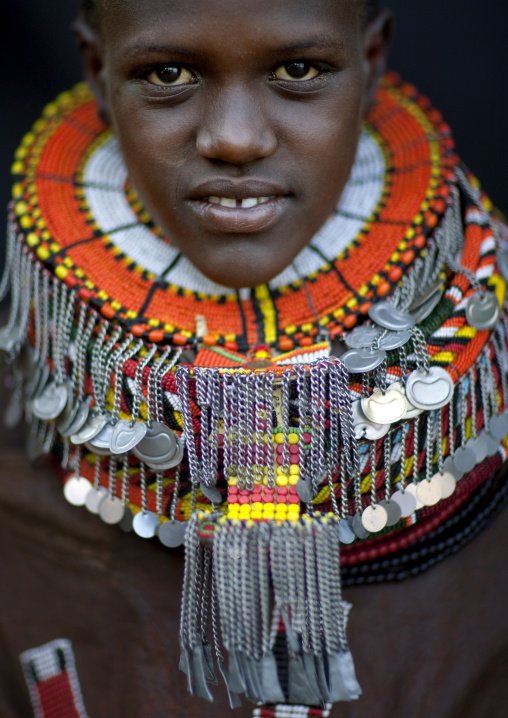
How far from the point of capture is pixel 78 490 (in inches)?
47.9

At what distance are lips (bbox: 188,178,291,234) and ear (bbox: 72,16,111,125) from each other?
307mm

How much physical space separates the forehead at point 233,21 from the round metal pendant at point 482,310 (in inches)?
15.6

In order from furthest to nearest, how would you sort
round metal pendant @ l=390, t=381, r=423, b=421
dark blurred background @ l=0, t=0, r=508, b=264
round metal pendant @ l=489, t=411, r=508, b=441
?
1. dark blurred background @ l=0, t=0, r=508, b=264
2. round metal pendant @ l=489, t=411, r=508, b=441
3. round metal pendant @ l=390, t=381, r=423, b=421

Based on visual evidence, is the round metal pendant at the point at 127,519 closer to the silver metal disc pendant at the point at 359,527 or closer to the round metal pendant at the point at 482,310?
the silver metal disc pendant at the point at 359,527

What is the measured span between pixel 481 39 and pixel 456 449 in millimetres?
1263

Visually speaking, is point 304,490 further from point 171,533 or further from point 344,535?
point 171,533

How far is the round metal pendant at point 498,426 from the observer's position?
46.1 inches

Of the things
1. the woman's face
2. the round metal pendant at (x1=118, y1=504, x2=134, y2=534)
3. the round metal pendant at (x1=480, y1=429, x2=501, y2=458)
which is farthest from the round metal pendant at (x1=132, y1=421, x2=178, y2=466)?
the round metal pendant at (x1=480, y1=429, x2=501, y2=458)

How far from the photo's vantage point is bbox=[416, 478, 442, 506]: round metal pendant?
1.10 metres

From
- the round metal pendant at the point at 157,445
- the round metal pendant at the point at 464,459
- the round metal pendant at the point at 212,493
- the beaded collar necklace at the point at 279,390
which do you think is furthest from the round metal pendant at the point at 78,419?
the round metal pendant at the point at 464,459

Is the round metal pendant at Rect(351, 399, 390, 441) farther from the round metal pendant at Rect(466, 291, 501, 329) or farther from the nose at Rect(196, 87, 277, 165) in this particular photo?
the nose at Rect(196, 87, 277, 165)

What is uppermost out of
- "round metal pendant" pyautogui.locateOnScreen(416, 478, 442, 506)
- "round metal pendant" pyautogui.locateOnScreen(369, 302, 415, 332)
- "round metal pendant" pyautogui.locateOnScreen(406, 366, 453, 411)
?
"round metal pendant" pyautogui.locateOnScreen(369, 302, 415, 332)

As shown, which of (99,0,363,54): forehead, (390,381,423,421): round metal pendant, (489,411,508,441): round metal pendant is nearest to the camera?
(99,0,363,54): forehead

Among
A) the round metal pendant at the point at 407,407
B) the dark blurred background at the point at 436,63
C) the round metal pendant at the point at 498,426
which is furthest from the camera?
the dark blurred background at the point at 436,63
